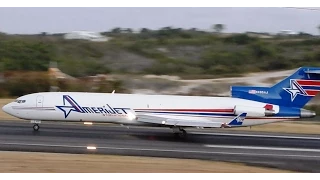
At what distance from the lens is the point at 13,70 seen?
60.2m

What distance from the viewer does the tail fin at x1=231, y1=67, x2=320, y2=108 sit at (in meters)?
27.5

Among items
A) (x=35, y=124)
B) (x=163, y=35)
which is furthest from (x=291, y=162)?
(x=163, y=35)

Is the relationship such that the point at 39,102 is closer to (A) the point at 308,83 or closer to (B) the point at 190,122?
(B) the point at 190,122

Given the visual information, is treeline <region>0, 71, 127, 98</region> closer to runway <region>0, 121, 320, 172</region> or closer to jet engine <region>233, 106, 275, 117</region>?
runway <region>0, 121, 320, 172</region>

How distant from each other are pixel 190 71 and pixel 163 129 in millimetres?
41942

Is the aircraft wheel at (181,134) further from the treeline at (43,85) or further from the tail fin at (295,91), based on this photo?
the treeline at (43,85)

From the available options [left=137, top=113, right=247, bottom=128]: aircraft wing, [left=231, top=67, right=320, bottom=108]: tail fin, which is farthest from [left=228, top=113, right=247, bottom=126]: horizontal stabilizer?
[left=231, top=67, right=320, bottom=108]: tail fin

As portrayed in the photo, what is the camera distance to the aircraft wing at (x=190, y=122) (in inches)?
1041

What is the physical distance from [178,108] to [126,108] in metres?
2.65

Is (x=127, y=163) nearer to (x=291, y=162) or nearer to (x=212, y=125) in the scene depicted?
(x=291, y=162)

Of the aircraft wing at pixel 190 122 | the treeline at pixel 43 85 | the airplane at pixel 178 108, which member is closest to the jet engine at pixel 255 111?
the airplane at pixel 178 108

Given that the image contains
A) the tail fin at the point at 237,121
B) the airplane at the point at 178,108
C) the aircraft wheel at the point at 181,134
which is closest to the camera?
the tail fin at the point at 237,121

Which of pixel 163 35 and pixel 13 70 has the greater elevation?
pixel 163 35

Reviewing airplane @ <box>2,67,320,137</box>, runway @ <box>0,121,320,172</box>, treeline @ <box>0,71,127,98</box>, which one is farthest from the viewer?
treeline @ <box>0,71,127,98</box>
